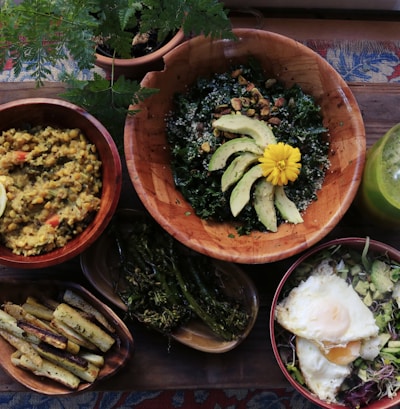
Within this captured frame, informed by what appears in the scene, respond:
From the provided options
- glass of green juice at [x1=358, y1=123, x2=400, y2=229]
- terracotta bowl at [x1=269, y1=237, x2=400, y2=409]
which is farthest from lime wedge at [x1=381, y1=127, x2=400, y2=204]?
terracotta bowl at [x1=269, y1=237, x2=400, y2=409]

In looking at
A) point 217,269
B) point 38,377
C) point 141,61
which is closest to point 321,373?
point 217,269

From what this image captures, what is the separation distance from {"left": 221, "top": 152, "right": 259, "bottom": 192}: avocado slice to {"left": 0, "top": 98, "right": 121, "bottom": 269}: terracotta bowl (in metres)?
0.34

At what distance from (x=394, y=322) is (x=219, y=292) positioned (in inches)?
22.7

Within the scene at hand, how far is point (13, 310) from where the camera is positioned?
1824mm

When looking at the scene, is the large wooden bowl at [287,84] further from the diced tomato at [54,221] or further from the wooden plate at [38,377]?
the wooden plate at [38,377]

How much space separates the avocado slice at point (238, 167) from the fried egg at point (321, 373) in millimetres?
563

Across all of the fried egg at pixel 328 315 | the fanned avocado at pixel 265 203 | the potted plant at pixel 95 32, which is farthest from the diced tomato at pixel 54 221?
the fried egg at pixel 328 315

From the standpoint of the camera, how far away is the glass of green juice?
1.69 meters

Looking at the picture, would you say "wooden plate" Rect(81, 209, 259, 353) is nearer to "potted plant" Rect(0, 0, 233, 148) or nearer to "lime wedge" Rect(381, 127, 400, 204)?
"potted plant" Rect(0, 0, 233, 148)

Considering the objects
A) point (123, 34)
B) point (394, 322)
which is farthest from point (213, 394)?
point (123, 34)

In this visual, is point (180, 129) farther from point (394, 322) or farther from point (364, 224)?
point (394, 322)

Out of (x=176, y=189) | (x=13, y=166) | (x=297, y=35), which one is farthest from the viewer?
(x=297, y=35)

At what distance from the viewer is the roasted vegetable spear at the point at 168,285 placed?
1847mm

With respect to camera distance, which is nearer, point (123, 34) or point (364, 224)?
point (123, 34)
